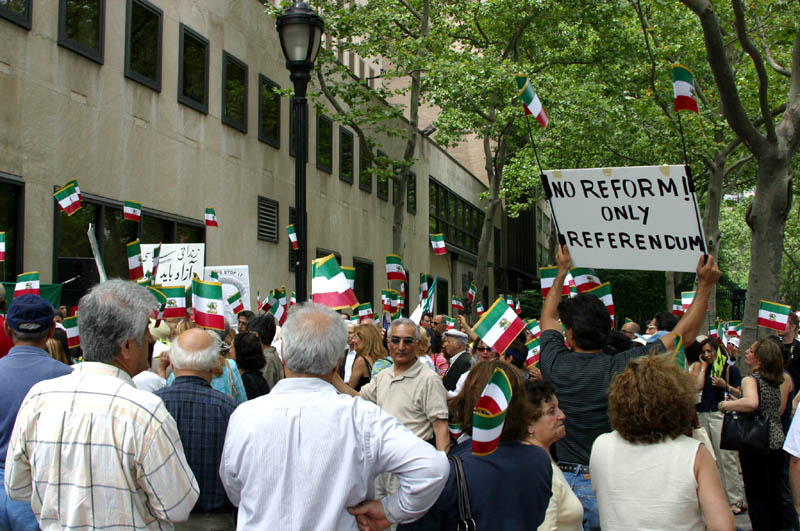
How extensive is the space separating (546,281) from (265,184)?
13315 millimetres

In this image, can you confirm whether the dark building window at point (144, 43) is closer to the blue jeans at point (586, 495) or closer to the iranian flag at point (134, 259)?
the iranian flag at point (134, 259)

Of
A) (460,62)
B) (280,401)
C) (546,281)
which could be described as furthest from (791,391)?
(460,62)

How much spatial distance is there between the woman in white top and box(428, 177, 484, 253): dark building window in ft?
105

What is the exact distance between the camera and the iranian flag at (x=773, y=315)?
35.3ft

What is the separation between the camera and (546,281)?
909 centimetres

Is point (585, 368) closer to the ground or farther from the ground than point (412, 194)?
closer to the ground

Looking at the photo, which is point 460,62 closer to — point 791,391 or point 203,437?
point 791,391

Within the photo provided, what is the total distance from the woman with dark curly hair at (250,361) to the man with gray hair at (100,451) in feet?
11.2

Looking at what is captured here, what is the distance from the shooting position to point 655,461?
3.85 metres

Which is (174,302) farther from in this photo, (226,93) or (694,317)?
(226,93)

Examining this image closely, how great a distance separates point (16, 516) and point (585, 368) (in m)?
2.83

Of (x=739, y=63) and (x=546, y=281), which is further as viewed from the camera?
(x=739, y=63)

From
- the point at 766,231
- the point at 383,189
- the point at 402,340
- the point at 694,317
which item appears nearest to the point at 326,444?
the point at 694,317

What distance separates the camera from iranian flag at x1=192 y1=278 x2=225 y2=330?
27.8 feet
